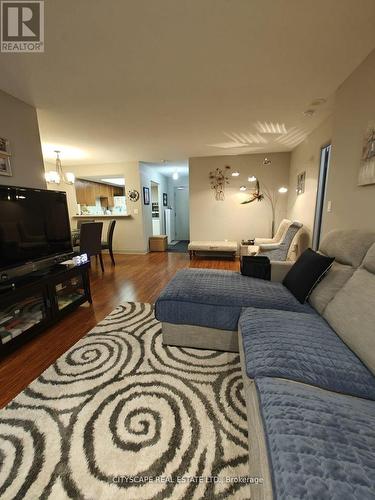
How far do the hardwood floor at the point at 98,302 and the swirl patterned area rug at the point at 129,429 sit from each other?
0.57ft

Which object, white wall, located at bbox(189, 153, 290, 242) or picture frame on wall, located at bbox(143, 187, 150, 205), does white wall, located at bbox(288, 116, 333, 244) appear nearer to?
white wall, located at bbox(189, 153, 290, 242)

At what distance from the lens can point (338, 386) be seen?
98 cm

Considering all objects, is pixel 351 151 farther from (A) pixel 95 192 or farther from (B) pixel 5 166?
(A) pixel 95 192

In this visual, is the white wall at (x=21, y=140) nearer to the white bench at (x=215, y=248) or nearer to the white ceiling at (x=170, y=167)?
the white bench at (x=215, y=248)

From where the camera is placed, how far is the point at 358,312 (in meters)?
1.22

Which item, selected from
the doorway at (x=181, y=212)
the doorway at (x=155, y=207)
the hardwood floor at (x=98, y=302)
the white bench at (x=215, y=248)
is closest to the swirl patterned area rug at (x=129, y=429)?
the hardwood floor at (x=98, y=302)

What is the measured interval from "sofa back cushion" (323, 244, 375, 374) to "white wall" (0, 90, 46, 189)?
319 cm

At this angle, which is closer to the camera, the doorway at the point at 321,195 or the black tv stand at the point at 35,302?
the black tv stand at the point at 35,302

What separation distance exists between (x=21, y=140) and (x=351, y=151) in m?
3.43

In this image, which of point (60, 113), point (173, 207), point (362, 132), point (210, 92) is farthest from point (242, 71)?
point (173, 207)

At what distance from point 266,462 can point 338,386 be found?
528mm

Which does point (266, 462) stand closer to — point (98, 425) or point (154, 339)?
point (98, 425)

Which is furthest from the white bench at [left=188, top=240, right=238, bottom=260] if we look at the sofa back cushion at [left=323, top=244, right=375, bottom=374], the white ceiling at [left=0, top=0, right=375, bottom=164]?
the sofa back cushion at [left=323, top=244, right=375, bottom=374]

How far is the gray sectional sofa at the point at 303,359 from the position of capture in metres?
0.62
